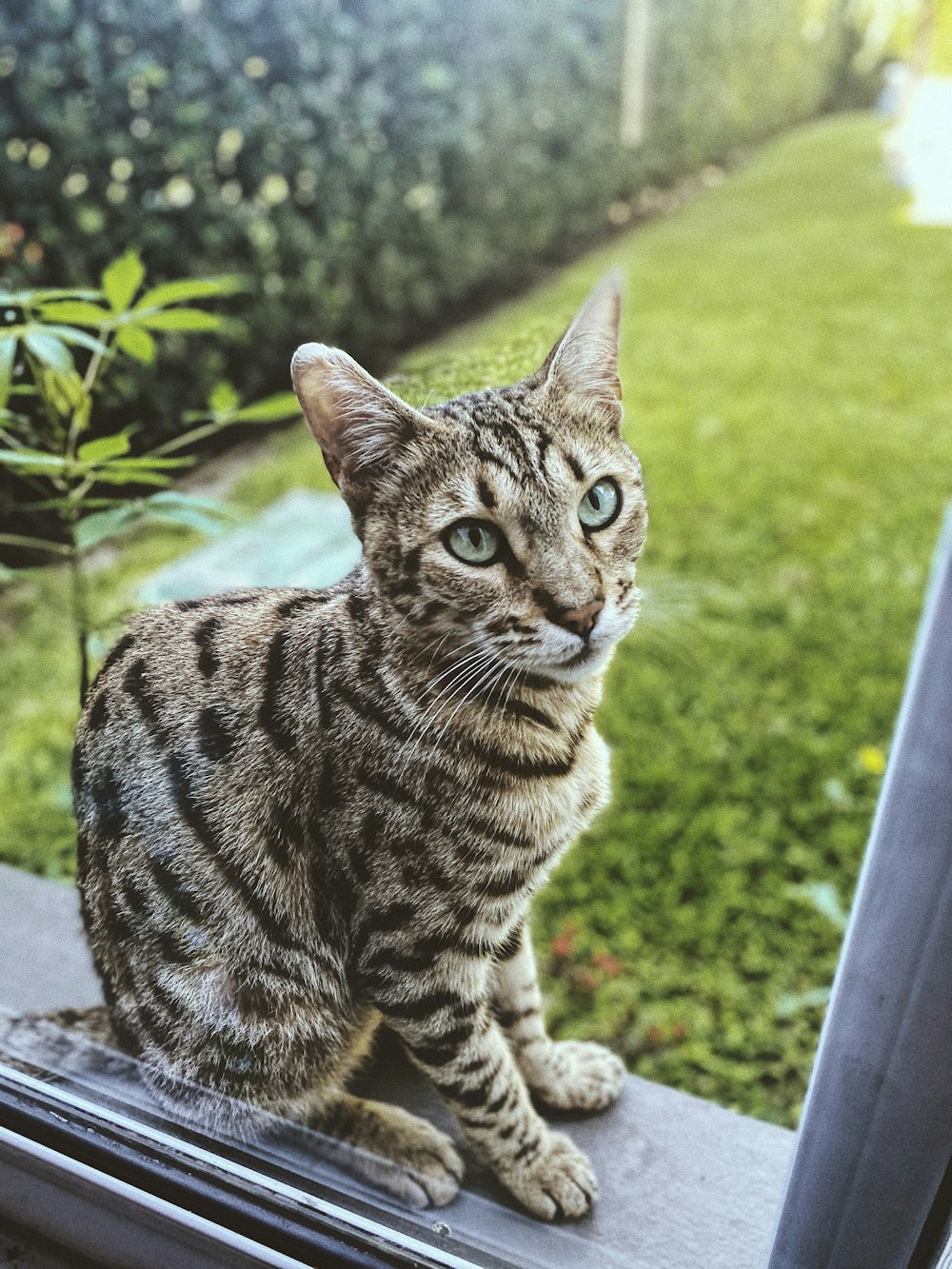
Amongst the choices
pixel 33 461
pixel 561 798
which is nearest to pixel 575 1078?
pixel 561 798

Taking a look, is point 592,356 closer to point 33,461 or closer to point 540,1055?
point 33,461

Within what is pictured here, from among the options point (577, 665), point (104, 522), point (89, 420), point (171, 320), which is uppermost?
point (171, 320)

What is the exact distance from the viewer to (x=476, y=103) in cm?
186

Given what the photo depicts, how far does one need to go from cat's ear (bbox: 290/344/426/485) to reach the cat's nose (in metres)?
0.18

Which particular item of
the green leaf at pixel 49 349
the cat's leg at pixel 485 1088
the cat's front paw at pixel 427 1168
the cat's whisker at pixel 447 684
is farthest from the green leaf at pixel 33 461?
the cat's front paw at pixel 427 1168

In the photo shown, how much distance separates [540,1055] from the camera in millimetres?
1034

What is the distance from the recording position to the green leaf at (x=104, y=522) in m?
1.04

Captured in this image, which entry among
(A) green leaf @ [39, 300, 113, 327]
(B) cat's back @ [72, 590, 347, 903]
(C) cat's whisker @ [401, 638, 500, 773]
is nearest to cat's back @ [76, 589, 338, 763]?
(B) cat's back @ [72, 590, 347, 903]

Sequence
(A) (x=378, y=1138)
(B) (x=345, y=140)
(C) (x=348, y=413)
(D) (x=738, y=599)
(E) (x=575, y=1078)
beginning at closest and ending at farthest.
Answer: (C) (x=348, y=413)
(A) (x=378, y=1138)
(E) (x=575, y=1078)
(B) (x=345, y=140)
(D) (x=738, y=599)

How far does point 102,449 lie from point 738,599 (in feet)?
5.09

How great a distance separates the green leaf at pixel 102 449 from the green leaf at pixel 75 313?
116 mm

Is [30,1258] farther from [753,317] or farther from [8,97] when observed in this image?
[753,317]

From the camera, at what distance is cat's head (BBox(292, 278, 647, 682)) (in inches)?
29.5

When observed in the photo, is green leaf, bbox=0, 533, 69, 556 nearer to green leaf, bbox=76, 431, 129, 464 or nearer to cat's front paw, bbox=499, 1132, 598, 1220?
green leaf, bbox=76, 431, 129, 464
